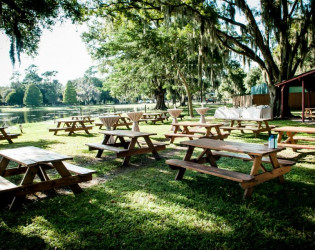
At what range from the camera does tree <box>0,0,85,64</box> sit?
10.5 m

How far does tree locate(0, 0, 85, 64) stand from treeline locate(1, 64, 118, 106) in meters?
67.1

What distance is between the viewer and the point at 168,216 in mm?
3137

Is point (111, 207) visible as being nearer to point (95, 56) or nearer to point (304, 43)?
point (304, 43)

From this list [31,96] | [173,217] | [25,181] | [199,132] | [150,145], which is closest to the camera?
[173,217]

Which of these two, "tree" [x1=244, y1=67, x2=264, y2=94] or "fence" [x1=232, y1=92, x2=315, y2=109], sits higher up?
"tree" [x1=244, y1=67, x2=264, y2=94]

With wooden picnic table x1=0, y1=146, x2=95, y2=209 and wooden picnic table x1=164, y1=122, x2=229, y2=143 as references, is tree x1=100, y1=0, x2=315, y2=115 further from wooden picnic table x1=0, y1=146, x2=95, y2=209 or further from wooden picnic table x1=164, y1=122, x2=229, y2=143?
wooden picnic table x1=0, y1=146, x2=95, y2=209

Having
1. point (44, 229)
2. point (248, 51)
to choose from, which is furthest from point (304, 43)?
point (44, 229)

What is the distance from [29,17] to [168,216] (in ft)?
39.9

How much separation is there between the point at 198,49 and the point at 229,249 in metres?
15.0

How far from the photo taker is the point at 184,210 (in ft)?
10.8

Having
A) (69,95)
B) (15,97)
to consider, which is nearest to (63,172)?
(69,95)

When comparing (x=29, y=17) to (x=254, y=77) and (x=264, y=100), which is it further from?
(x=254, y=77)

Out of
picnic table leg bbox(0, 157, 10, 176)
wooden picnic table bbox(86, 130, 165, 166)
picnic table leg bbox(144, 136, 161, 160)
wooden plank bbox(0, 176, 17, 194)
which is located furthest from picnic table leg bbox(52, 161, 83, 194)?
picnic table leg bbox(144, 136, 161, 160)

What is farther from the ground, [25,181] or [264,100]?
[264,100]
